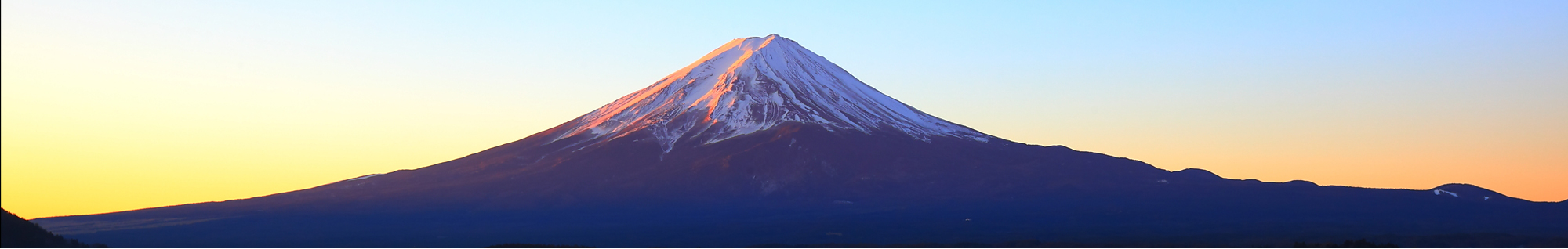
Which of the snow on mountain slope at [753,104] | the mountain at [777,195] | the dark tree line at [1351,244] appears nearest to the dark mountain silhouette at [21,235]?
the mountain at [777,195]

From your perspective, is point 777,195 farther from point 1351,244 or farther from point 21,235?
point 21,235

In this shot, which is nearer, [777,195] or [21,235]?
[21,235]

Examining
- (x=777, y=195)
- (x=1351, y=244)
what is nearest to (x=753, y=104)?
(x=777, y=195)

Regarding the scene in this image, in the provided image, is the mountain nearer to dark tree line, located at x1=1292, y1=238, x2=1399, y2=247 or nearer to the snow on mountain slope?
the snow on mountain slope

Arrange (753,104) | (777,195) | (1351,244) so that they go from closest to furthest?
1. (1351,244)
2. (777,195)
3. (753,104)

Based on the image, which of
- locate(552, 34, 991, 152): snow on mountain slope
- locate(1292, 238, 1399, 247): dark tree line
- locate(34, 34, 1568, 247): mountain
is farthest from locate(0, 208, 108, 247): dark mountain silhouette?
locate(552, 34, 991, 152): snow on mountain slope

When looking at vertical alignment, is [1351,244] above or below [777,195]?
below

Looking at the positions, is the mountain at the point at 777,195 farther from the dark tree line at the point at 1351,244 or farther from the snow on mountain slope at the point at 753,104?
the dark tree line at the point at 1351,244
